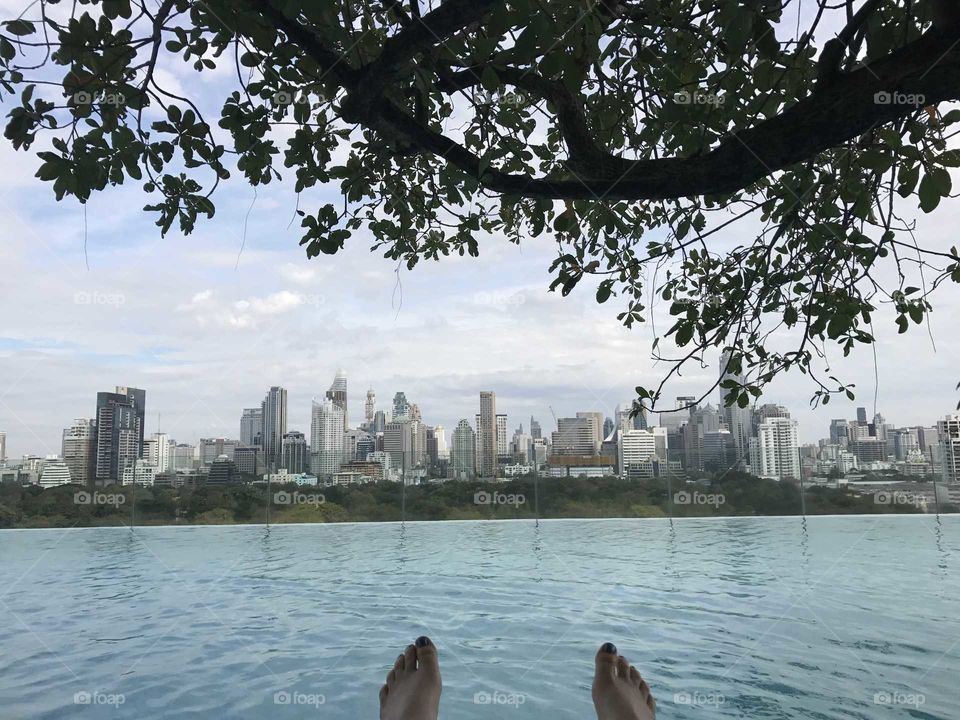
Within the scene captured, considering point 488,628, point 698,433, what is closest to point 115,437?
point 488,628

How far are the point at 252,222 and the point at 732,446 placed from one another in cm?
1238

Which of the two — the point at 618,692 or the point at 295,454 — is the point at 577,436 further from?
the point at 618,692

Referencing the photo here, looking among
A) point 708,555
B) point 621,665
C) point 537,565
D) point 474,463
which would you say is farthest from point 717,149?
point 474,463

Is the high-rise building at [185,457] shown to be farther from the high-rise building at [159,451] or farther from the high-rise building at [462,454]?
the high-rise building at [462,454]

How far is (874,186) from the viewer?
179 cm

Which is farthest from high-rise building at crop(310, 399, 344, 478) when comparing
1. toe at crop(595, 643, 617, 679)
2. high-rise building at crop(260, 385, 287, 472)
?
toe at crop(595, 643, 617, 679)

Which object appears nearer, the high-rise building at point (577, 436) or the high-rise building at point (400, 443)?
the high-rise building at point (400, 443)

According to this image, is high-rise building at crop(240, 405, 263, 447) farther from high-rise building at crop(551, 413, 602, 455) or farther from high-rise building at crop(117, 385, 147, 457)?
high-rise building at crop(551, 413, 602, 455)

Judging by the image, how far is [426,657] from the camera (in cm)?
219

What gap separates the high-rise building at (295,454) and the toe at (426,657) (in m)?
10.4

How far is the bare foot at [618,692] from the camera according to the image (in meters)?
1.88

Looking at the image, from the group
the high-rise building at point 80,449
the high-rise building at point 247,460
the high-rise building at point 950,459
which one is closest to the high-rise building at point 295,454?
the high-rise building at point 247,460

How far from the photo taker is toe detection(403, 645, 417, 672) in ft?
7.17

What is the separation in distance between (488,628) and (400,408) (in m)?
11.9
